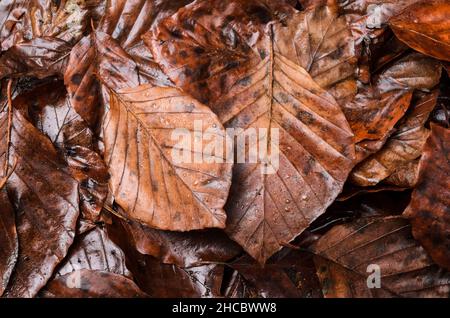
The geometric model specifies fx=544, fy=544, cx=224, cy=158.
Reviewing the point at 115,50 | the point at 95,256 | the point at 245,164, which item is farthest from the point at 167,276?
the point at 115,50

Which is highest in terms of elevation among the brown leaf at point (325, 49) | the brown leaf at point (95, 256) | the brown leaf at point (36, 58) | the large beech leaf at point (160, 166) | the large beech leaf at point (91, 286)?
Result: the brown leaf at point (36, 58)

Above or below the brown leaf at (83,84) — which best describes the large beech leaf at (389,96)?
below

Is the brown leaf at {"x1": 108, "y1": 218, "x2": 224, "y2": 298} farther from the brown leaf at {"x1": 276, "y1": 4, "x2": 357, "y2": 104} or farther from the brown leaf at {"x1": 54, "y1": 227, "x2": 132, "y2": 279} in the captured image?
the brown leaf at {"x1": 276, "y1": 4, "x2": 357, "y2": 104}

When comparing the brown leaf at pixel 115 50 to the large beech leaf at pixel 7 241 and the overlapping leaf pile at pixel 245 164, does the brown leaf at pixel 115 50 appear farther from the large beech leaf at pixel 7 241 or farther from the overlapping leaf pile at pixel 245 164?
the large beech leaf at pixel 7 241

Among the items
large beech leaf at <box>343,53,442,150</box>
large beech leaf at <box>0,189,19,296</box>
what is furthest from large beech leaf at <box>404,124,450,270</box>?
large beech leaf at <box>0,189,19,296</box>

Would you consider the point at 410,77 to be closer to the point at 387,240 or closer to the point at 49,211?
the point at 387,240

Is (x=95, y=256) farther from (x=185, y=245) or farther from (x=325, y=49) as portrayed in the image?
(x=325, y=49)

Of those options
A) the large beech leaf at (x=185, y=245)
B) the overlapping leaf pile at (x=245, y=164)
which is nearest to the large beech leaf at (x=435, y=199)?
the overlapping leaf pile at (x=245, y=164)
